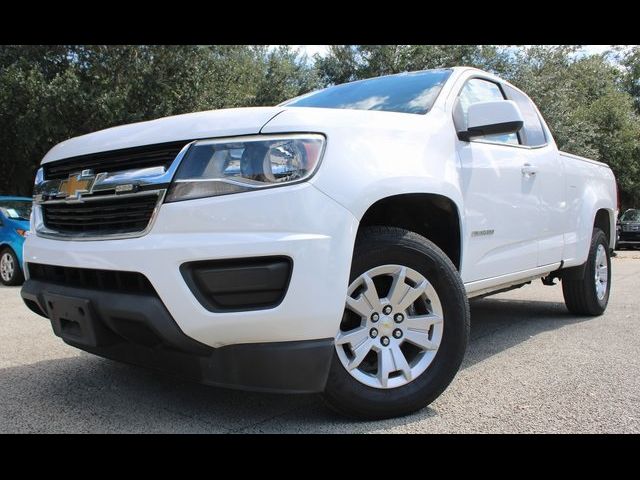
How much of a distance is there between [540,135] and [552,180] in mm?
437

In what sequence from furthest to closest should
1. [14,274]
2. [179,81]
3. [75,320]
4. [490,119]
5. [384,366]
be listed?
[179,81] < [14,274] < [490,119] < [384,366] < [75,320]

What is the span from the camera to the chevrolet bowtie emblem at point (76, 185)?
8.38 ft

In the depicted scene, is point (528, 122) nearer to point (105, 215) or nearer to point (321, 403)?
point (321, 403)

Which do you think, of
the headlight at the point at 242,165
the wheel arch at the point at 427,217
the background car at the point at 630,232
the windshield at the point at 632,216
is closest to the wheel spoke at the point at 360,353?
the wheel arch at the point at 427,217

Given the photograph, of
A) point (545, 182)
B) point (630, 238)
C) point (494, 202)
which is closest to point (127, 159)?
point (494, 202)

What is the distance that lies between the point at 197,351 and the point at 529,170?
8.61 feet

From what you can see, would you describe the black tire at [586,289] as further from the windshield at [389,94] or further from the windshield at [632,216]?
the windshield at [632,216]

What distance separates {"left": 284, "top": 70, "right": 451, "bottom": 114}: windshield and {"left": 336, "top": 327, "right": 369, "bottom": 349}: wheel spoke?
1298mm

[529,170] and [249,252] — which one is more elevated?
[249,252]

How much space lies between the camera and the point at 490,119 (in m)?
3.12

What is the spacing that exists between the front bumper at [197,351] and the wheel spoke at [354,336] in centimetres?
18

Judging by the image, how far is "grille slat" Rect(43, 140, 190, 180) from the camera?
235 cm

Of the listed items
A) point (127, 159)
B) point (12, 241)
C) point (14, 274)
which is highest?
point (127, 159)
